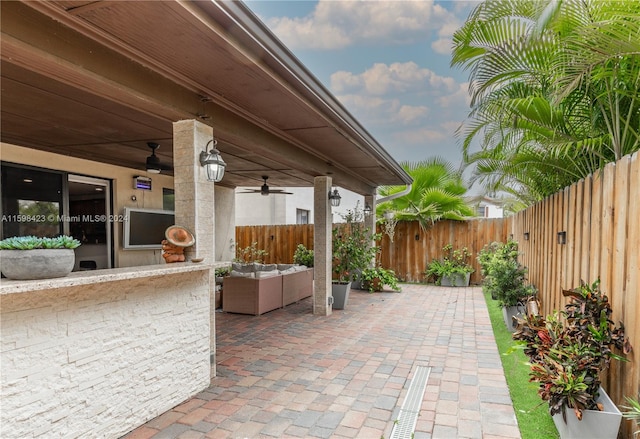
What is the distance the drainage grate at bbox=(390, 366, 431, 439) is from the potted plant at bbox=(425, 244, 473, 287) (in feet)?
20.5

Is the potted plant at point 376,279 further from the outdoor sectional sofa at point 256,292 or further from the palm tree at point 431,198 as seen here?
the outdoor sectional sofa at point 256,292

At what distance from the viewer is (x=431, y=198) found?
10.0 meters

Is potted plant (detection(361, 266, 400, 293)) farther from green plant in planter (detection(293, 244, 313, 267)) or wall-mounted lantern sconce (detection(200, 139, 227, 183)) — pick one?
wall-mounted lantern sconce (detection(200, 139, 227, 183))

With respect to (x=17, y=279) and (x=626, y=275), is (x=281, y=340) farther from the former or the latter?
(x=626, y=275)

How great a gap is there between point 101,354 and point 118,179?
531cm

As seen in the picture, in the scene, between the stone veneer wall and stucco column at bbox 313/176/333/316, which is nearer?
the stone veneer wall

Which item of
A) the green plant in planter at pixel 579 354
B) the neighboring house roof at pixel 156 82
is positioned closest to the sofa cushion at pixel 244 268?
the neighboring house roof at pixel 156 82

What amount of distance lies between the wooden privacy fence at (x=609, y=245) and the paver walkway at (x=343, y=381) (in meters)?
0.95

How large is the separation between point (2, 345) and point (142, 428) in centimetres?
122

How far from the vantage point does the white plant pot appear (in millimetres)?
2150

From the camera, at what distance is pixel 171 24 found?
2162mm

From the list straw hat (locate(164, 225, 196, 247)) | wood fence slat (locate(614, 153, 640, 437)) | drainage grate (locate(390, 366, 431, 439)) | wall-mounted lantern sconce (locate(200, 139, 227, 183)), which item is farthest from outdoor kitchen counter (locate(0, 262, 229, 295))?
wood fence slat (locate(614, 153, 640, 437))

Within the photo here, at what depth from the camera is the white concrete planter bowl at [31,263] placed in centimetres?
204

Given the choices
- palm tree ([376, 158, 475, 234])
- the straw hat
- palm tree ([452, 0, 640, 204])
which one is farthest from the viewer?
palm tree ([376, 158, 475, 234])
